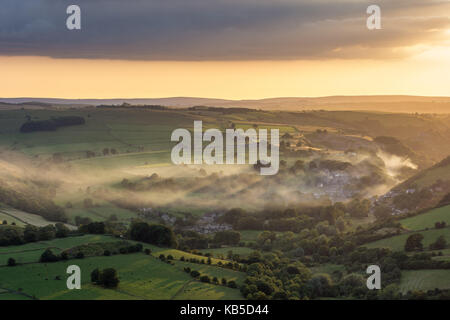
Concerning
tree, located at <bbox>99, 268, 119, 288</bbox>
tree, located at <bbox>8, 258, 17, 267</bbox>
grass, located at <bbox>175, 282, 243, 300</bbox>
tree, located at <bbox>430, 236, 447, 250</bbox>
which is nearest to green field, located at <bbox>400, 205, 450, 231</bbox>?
tree, located at <bbox>430, 236, 447, 250</bbox>

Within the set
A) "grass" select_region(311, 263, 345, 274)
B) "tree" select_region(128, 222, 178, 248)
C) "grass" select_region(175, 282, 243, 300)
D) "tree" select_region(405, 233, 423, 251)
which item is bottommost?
"grass" select_region(311, 263, 345, 274)

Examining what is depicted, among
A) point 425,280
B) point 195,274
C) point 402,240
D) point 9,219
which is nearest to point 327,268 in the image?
point 402,240

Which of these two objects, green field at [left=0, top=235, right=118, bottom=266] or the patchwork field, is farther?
green field at [left=0, top=235, right=118, bottom=266]

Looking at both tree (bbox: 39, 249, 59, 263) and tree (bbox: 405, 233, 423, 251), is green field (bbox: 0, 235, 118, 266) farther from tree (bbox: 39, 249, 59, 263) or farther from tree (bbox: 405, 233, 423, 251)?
tree (bbox: 405, 233, 423, 251)

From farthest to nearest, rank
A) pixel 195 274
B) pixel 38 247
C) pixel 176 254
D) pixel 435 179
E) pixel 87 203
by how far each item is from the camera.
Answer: pixel 435 179
pixel 87 203
pixel 176 254
pixel 38 247
pixel 195 274

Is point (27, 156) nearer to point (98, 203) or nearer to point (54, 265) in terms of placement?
point (98, 203)

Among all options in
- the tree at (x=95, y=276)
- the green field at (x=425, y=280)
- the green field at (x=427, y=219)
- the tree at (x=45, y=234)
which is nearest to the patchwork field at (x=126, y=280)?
the tree at (x=95, y=276)

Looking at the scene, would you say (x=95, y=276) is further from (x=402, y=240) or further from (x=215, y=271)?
(x=402, y=240)
